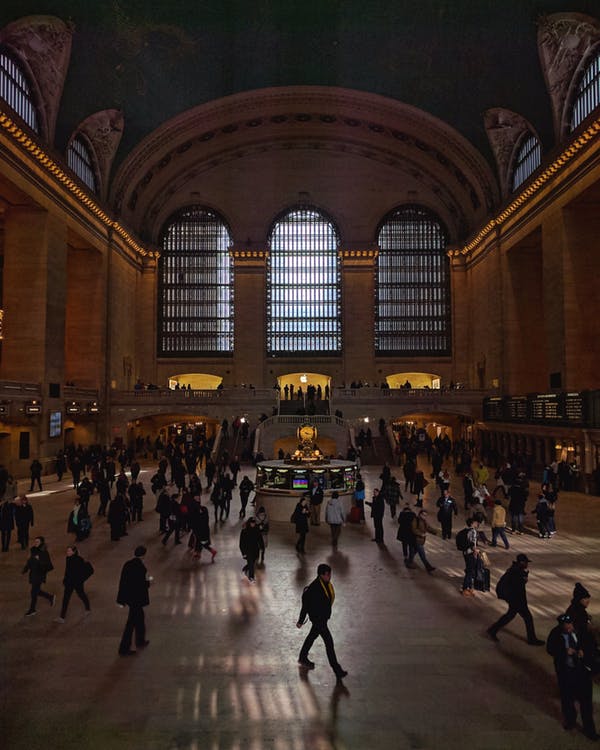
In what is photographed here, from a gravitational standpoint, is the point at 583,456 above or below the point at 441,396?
below

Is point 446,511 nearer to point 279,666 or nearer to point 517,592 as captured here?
point 517,592

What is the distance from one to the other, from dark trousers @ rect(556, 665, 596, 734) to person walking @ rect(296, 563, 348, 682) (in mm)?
1984

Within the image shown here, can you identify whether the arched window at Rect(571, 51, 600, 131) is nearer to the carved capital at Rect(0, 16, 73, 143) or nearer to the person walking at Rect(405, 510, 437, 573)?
the person walking at Rect(405, 510, 437, 573)

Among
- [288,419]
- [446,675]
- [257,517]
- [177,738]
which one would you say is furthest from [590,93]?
[177,738]

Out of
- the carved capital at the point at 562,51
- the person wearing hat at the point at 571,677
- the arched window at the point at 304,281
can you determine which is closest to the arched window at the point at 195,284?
the arched window at the point at 304,281

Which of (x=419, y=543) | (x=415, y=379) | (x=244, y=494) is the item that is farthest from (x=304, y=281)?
(x=419, y=543)

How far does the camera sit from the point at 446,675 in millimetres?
6004

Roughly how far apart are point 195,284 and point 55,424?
701 inches

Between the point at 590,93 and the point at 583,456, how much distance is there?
1450 cm

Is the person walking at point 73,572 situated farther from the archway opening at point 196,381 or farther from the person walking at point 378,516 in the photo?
the archway opening at point 196,381

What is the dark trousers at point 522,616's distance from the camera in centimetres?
664

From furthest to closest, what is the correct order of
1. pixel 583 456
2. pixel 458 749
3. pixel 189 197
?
pixel 189 197 < pixel 583 456 < pixel 458 749

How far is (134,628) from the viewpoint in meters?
6.82

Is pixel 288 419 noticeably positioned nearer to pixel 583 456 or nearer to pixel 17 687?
pixel 583 456
